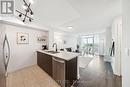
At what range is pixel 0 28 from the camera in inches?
69.2

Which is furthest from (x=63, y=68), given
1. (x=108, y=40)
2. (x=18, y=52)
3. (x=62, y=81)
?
(x=108, y=40)

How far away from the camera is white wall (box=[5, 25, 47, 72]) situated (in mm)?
4627

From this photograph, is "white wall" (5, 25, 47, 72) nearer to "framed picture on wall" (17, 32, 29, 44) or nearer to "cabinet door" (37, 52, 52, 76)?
"framed picture on wall" (17, 32, 29, 44)

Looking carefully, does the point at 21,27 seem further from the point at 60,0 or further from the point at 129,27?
the point at 129,27

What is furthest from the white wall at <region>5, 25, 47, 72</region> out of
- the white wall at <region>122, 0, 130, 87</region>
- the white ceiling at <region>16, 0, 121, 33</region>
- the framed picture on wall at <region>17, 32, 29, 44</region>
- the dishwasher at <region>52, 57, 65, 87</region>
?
the white wall at <region>122, 0, 130, 87</region>

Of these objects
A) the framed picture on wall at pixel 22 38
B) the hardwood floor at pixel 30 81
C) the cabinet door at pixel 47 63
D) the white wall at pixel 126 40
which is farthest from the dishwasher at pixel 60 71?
the framed picture on wall at pixel 22 38

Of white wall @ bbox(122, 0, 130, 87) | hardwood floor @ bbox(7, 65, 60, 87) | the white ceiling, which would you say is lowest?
hardwood floor @ bbox(7, 65, 60, 87)

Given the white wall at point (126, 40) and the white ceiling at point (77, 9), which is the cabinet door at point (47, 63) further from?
the white wall at point (126, 40)

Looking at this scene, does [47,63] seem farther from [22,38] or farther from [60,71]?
[22,38]

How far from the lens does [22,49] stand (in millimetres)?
5223

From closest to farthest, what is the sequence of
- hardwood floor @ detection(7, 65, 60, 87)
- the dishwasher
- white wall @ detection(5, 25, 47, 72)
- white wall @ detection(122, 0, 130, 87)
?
1. white wall @ detection(122, 0, 130, 87)
2. the dishwasher
3. hardwood floor @ detection(7, 65, 60, 87)
4. white wall @ detection(5, 25, 47, 72)

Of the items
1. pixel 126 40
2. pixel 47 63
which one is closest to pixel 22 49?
pixel 47 63

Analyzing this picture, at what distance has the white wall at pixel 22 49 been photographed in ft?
15.2

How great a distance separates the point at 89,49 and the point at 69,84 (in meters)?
10.6
